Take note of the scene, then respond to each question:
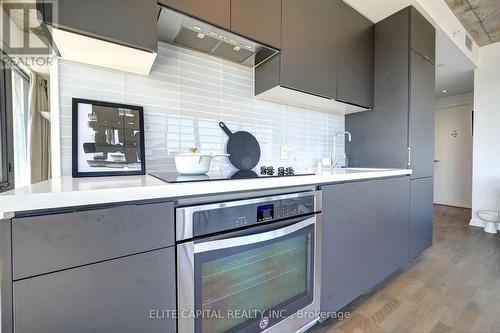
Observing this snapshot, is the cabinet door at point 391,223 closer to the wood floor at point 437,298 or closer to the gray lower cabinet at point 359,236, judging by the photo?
the gray lower cabinet at point 359,236

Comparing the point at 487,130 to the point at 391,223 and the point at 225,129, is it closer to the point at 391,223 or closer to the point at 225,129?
the point at 391,223

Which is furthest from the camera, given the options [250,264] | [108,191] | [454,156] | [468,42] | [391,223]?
[454,156]

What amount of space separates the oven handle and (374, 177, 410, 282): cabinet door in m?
0.80

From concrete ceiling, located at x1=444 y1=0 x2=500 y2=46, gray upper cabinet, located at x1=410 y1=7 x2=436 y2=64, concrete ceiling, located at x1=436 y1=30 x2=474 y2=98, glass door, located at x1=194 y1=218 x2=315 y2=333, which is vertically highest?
concrete ceiling, located at x1=444 y1=0 x2=500 y2=46

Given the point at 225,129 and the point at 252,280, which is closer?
the point at 252,280

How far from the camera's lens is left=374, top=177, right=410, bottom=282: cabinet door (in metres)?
1.64

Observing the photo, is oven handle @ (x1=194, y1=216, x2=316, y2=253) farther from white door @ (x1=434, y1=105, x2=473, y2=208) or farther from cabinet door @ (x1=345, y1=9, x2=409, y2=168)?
white door @ (x1=434, y1=105, x2=473, y2=208)

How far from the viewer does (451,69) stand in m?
3.38

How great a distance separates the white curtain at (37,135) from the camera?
233cm

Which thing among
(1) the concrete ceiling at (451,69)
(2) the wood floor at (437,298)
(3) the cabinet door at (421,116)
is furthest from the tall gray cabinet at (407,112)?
(1) the concrete ceiling at (451,69)

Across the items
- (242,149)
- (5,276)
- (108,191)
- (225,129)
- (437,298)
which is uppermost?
(225,129)

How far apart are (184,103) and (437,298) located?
2329 millimetres

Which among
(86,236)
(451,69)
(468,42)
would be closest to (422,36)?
(468,42)

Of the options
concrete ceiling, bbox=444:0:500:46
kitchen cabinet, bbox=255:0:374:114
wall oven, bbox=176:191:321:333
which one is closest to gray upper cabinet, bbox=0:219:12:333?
wall oven, bbox=176:191:321:333
